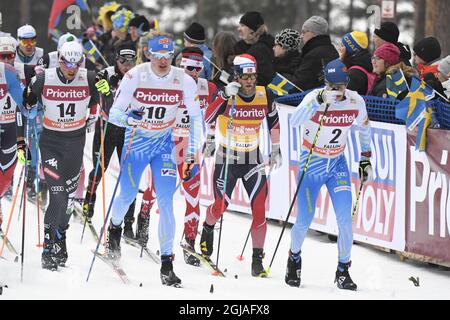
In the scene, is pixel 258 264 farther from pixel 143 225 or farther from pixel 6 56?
pixel 6 56

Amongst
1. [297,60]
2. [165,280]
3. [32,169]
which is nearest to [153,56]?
[165,280]

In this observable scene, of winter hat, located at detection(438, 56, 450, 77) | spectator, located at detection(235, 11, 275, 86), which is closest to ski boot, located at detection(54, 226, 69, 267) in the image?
spectator, located at detection(235, 11, 275, 86)

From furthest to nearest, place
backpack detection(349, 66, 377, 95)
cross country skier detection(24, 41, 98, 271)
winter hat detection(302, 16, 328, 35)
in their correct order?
1. winter hat detection(302, 16, 328, 35)
2. backpack detection(349, 66, 377, 95)
3. cross country skier detection(24, 41, 98, 271)

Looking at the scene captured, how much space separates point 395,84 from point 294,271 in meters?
2.69

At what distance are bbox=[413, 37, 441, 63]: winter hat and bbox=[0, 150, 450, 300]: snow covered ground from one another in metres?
2.29

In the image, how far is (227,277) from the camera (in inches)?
415

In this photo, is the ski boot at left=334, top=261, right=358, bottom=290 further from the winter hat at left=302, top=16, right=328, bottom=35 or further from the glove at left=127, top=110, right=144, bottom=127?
the winter hat at left=302, top=16, right=328, bottom=35

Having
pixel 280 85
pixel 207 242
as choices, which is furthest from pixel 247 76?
pixel 280 85

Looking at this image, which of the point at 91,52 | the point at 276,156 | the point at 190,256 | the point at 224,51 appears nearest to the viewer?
the point at 276,156

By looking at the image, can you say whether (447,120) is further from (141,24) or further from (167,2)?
(167,2)

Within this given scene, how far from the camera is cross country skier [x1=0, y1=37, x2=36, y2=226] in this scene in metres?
10.7

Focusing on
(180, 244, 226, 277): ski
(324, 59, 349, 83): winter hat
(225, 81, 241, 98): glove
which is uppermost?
(324, 59, 349, 83): winter hat

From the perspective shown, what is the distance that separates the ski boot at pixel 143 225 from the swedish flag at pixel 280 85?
2.52 meters

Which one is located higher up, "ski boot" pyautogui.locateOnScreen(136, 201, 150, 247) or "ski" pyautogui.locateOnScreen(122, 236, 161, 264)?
"ski boot" pyautogui.locateOnScreen(136, 201, 150, 247)
